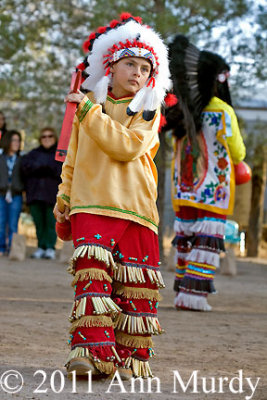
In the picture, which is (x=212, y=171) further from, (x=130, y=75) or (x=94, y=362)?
(x=94, y=362)

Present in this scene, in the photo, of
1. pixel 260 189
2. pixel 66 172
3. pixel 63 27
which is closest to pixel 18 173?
pixel 63 27

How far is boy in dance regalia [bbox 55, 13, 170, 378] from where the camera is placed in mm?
3637

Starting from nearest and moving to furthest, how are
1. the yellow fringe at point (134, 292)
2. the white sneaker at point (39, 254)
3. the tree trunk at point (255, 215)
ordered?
the yellow fringe at point (134, 292) → the white sneaker at point (39, 254) → the tree trunk at point (255, 215)

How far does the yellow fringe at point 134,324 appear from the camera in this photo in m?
3.75

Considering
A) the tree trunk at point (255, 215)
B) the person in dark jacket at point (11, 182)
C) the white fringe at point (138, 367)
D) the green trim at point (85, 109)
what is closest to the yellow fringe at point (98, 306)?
the white fringe at point (138, 367)

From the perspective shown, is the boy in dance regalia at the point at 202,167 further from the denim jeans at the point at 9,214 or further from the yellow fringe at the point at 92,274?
the denim jeans at the point at 9,214

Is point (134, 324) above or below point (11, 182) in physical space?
below

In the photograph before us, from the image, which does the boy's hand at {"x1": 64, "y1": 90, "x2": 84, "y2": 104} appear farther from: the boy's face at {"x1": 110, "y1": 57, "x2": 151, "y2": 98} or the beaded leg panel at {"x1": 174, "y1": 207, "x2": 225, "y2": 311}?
the beaded leg panel at {"x1": 174, "y1": 207, "x2": 225, "y2": 311}

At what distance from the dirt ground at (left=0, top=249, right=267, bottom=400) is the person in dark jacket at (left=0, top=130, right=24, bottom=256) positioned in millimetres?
2453

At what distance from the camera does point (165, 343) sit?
4.96 metres

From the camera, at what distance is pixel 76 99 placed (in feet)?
12.2

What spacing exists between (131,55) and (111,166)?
24.0 inches

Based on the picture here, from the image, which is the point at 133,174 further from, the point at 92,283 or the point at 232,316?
the point at 232,316

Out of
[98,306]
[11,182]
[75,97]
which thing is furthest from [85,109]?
[11,182]
